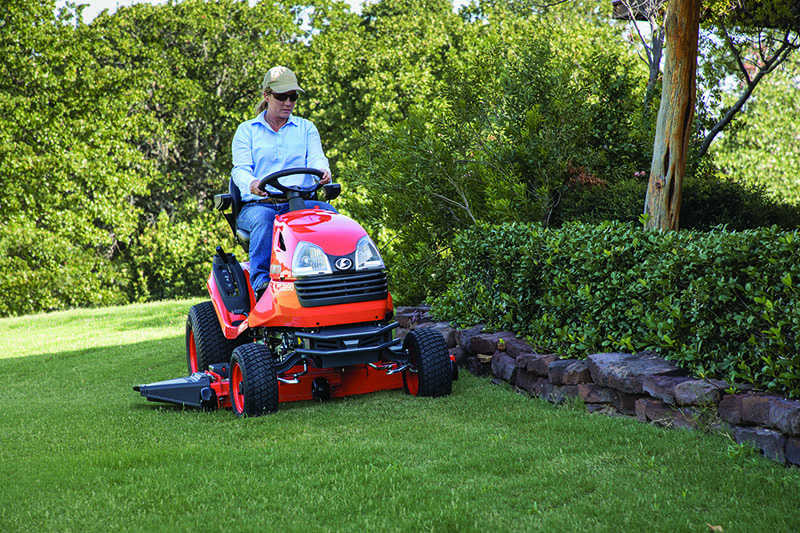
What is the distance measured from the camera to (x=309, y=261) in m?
5.07

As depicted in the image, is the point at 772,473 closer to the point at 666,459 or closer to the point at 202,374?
the point at 666,459

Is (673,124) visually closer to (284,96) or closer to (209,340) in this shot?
(284,96)

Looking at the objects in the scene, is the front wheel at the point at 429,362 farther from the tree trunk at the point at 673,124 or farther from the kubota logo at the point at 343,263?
the tree trunk at the point at 673,124

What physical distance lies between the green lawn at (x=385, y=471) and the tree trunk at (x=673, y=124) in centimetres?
184

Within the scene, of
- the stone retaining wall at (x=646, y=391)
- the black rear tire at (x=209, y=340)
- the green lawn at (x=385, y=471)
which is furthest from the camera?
the black rear tire at (x=209, y=340)

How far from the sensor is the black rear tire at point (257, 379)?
4.97 metres

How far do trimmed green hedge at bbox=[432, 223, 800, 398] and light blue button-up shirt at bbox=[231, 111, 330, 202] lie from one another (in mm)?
1687

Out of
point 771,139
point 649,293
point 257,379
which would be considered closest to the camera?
point 649,293

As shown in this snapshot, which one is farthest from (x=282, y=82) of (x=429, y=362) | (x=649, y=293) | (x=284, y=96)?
(x=649, y=293)

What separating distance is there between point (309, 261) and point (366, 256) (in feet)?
1.32

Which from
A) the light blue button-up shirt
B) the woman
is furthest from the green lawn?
the light blue button-up shirt

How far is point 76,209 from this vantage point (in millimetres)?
21719

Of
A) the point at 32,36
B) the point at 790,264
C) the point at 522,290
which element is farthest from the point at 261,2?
the point at 790,264

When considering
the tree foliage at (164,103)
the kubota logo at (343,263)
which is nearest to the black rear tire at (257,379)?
the kubota logo at (343,263)
